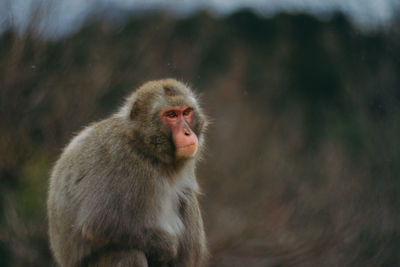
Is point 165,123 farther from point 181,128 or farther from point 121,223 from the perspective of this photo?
point 121,223

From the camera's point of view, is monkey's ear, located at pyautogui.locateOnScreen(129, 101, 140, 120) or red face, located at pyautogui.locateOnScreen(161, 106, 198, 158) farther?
monkey's ear, located at pyautogui.locateOnScreen(129, 101, 140, 120)

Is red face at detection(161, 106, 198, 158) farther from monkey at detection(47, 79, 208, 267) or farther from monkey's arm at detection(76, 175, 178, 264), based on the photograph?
monkey's arm at detection(76, 175, 178, 264)

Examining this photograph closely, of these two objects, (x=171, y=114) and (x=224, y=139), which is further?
(x=224, y=139)

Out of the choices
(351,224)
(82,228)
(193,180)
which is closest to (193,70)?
(351,224)

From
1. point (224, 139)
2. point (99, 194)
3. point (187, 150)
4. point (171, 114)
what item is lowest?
point (99, 194)

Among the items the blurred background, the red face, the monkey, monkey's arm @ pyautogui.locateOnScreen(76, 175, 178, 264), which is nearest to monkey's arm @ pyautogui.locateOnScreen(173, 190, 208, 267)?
the monkey

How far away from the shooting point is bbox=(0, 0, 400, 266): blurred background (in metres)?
7.23

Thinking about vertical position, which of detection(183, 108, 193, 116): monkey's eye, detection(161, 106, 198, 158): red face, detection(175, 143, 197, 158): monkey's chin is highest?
detection(183, 108, 193, 116): monkey's eye

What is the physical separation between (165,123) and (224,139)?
8.59 metres

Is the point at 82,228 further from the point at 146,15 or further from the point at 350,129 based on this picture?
the point at 350,129

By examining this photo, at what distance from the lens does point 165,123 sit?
4.60 meters

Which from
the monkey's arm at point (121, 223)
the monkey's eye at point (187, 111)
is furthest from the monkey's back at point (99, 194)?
the monkey's eye at point (187, 111)

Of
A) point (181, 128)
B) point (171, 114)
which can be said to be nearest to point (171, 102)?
point (171, 114)

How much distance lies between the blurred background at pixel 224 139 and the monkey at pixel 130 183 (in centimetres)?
293
